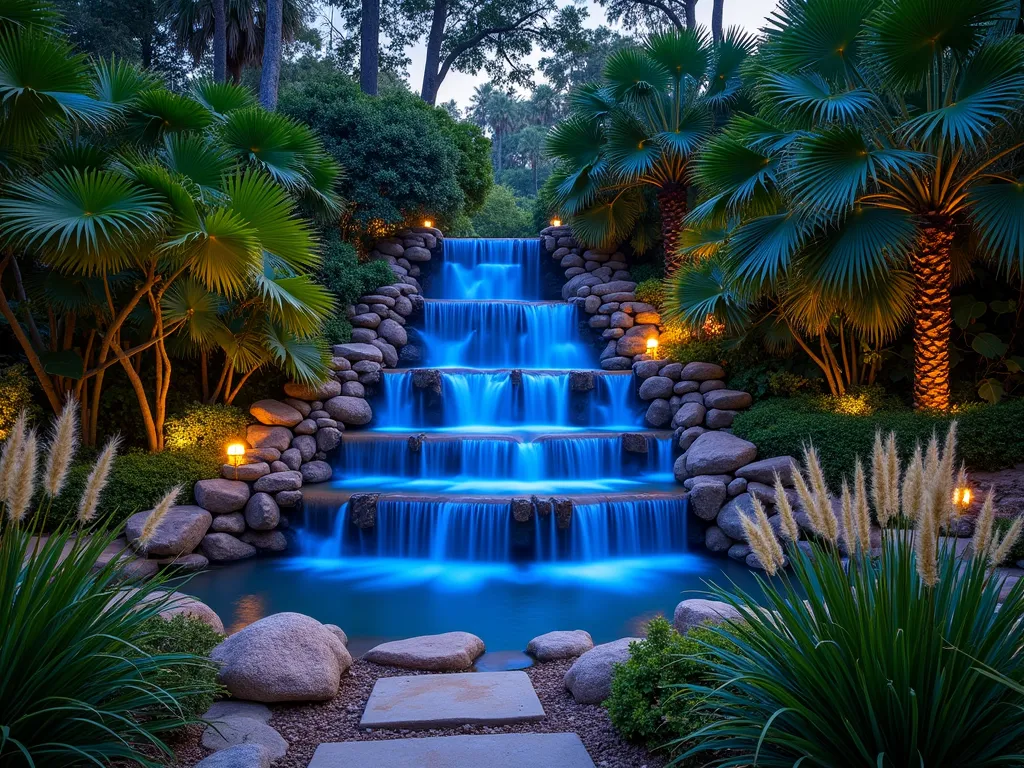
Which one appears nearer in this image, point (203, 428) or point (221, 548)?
point (221, 548)

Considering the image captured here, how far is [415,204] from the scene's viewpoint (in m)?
17.7

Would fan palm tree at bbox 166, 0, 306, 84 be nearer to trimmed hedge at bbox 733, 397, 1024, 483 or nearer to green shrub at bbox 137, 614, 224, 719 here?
trimmed hedge at bbox 733, 397, 1024, 483

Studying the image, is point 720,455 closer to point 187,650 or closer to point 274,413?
point 274,413

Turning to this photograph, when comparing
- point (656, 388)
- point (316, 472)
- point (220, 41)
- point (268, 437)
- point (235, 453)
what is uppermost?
point (220, 41)

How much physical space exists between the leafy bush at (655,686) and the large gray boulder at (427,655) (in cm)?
191

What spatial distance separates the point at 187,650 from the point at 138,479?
6284mm

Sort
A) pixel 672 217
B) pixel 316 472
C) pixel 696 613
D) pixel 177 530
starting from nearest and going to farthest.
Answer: pixel 696 613
pixel 177 530
pixel 316 472
pixel 672 217

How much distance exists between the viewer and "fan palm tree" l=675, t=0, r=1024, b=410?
26.2ft

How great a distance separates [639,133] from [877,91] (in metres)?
5.37

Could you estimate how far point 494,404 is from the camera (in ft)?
44.4

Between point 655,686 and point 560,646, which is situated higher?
point 655,686

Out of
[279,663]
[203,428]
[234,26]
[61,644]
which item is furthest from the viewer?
[234,26]

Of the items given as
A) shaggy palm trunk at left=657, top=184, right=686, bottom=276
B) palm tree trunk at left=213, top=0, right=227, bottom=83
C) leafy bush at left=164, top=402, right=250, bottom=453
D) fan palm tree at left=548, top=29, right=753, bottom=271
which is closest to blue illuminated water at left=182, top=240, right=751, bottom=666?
leafy bush at left=164, top=402, right=250, bottom=453

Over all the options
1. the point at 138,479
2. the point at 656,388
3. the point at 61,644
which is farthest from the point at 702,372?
the point at 61,644
